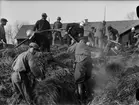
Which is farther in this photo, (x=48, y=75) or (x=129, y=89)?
(x=48, y=75)

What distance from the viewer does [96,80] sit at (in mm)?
8664

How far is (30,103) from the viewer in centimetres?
677

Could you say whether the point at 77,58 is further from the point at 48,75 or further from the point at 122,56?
the point at 122,56

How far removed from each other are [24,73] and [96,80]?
9.75 feet

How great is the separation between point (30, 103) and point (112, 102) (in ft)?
7.16

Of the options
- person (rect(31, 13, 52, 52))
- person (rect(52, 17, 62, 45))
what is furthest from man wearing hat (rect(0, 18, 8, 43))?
person (rect(52, 17, 62, 45))

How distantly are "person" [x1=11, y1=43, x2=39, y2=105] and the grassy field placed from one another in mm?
428

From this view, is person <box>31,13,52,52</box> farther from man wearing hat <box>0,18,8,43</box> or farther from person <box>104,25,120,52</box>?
person <box>104,25,120,52</box>

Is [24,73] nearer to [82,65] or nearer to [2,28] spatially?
[82,65]

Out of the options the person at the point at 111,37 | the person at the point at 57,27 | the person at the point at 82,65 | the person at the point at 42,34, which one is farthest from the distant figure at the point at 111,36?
the person at the point at 82,65

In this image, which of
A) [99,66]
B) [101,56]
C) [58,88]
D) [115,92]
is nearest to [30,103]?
[58,88]

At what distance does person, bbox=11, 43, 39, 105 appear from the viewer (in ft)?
21.1

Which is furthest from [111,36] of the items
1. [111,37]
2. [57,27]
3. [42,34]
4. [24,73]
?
[24,73]

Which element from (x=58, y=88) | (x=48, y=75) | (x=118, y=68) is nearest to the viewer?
(x=58, y=88)
